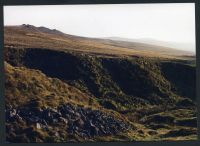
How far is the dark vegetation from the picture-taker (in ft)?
37.3

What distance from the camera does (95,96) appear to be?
38.3 feet

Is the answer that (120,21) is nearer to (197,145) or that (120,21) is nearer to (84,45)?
(84,45)

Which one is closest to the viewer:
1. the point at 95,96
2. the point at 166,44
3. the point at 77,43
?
the point at 95,96

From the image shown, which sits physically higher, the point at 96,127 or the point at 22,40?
the point at 22,40

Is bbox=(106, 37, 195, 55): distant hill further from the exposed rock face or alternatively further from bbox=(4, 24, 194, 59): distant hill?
the exposed rock face

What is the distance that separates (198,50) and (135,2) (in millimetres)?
1720

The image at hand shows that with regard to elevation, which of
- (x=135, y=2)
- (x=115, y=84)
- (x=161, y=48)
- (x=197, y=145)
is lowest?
(x=197, y=145)

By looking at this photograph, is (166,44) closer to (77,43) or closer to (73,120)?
(77,43)

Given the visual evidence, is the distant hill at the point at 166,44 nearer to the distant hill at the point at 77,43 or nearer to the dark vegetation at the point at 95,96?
the distant hill at the point at 77,43

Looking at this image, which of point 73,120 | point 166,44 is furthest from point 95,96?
point 166,44

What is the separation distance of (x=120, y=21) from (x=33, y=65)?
212cm

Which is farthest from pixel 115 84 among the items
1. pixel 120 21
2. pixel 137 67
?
pixel 120 21

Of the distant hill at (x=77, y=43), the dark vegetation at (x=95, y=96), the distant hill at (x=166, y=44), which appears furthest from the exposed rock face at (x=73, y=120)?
the distant hill at (x=166, y=44)

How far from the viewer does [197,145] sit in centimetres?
1163
